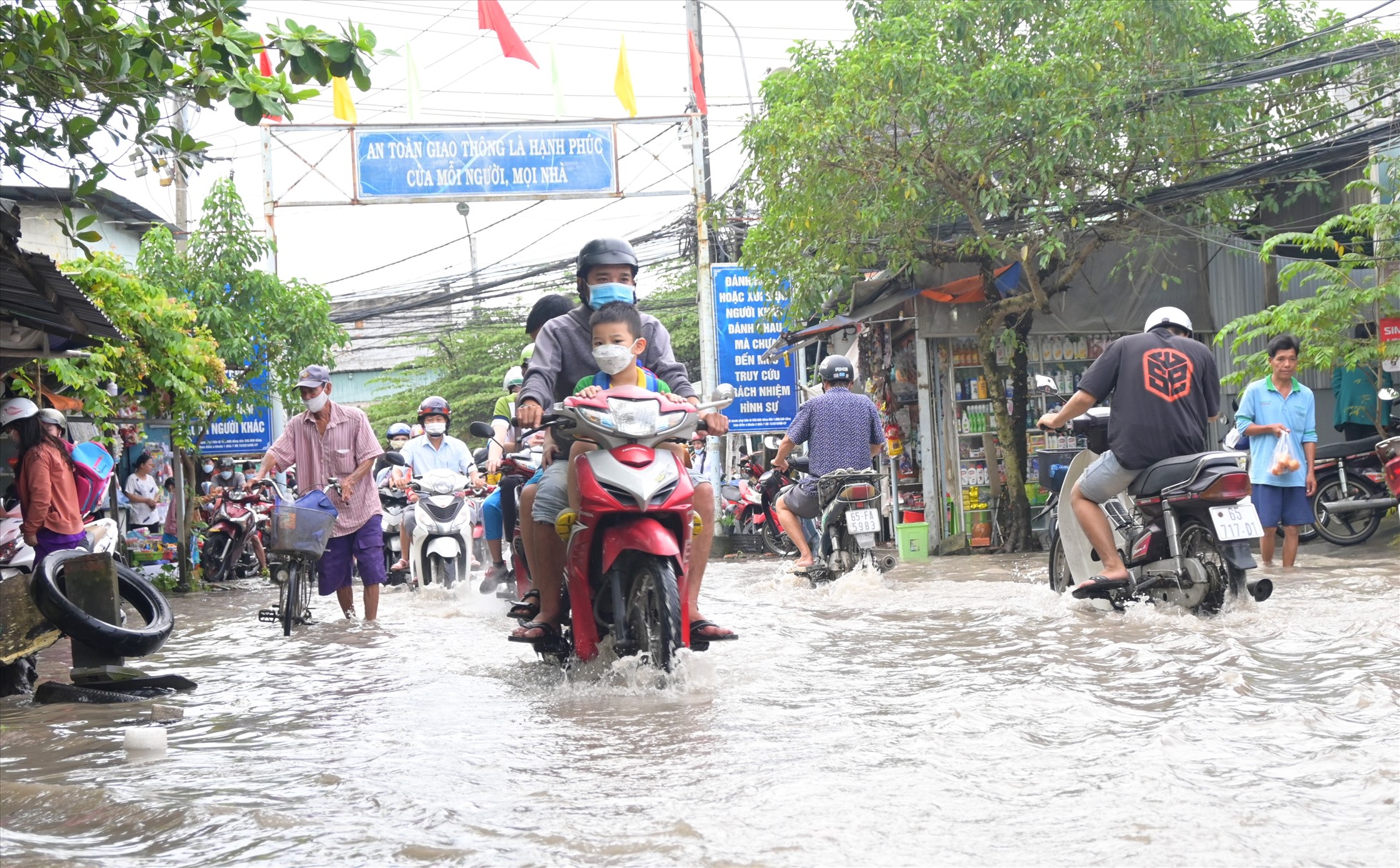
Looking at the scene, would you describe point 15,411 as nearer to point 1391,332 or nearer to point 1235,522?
point 1235,522

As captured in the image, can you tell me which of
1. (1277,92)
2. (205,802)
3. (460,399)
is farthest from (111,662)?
(460,399)

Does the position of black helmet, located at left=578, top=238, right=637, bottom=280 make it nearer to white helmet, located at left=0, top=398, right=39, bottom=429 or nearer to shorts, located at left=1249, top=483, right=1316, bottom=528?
white helmet, located at left=0, top=398, right=39, bottom=429

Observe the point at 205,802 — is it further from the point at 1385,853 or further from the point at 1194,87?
the point at 1194,87

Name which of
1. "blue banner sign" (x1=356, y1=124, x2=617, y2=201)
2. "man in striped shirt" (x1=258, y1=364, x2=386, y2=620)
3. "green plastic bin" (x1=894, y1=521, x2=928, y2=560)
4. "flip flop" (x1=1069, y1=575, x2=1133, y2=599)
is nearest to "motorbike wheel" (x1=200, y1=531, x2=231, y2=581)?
"blue banner sign" (x1=356, y1=124, x2=617, y2=201)

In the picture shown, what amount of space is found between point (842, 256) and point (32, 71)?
32.2 ft

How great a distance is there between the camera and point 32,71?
579 cm

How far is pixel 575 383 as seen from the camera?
642 cm

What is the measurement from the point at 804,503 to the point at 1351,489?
16.3 ft

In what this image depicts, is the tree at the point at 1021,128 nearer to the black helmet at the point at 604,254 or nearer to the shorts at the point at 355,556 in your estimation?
the shorts at the point at 355,556

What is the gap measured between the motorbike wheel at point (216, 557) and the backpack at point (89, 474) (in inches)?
305

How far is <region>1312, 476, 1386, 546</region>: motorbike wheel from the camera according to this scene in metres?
12.0

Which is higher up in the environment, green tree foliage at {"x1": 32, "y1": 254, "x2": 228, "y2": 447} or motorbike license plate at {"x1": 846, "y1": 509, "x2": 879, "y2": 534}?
green tree foliage at {"x1": 32, "y1": 254, "x2": 228, "y2": 447}

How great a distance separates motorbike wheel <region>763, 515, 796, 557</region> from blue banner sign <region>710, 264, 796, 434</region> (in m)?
2.17

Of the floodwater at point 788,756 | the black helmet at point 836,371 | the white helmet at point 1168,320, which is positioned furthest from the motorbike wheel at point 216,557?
the white helmet at point 1168,320
